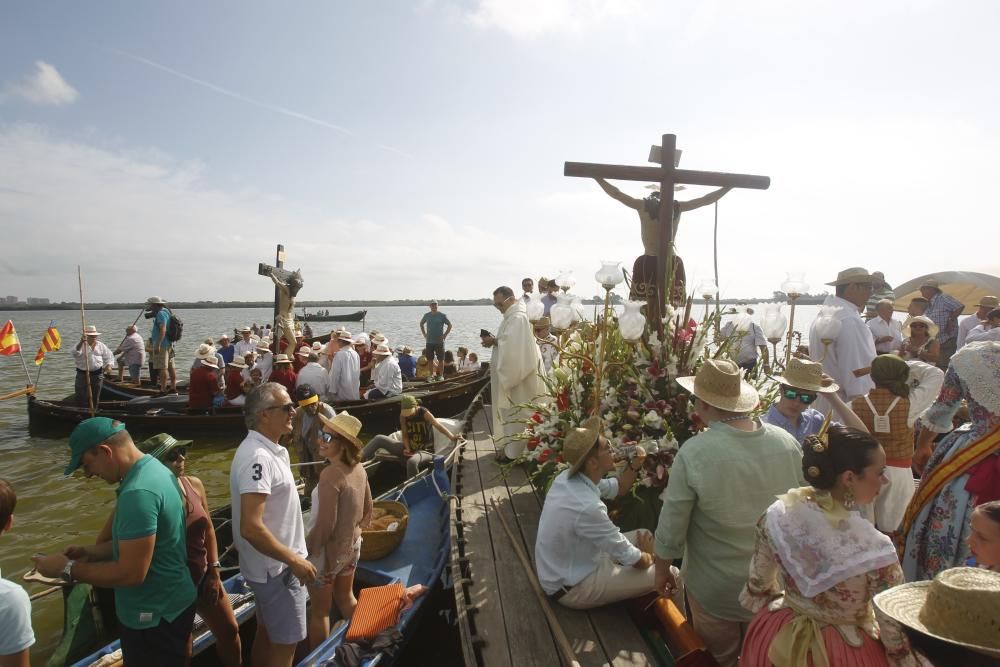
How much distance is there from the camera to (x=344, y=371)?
10.0 metres

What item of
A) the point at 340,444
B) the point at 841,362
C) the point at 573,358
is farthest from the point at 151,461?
the point at 841,362

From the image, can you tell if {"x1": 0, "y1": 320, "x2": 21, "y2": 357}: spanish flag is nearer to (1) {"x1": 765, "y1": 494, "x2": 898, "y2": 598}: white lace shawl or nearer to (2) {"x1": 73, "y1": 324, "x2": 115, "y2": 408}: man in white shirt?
(2) {"x1": 73, "y1": 324, "x2": 115, "y2": 408}: man in white shirt

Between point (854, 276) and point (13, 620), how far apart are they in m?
5.24

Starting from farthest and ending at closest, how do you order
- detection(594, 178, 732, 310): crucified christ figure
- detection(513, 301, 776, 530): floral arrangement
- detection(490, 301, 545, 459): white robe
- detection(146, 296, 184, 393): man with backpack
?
detection(146, 296, 184, 393): man with backpack
detection(490, 301, 545, 459): white robe
detection(594, 178, 732, 310): crucified christ figure
detection(513, 301, 776, 530): floral arrangement

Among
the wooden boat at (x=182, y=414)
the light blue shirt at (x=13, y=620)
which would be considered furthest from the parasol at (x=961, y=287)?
the light blue shirt at (x=13, y=620)

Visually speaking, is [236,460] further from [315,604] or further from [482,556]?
[482,556]

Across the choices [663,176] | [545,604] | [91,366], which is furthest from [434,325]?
[545,604]

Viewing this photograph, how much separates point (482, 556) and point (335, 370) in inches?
270

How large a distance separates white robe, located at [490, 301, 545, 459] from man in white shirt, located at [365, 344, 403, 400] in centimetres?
528

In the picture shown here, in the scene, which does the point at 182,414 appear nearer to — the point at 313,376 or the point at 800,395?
the point at 313,376

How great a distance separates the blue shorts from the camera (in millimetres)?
3070

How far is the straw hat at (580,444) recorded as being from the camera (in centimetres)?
291

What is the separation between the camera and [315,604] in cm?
344

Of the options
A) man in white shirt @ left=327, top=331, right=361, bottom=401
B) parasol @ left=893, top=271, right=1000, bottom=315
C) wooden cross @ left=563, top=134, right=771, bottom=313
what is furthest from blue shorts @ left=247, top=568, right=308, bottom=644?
parasol @ left=893, top=271, right=1000, bottom=315
